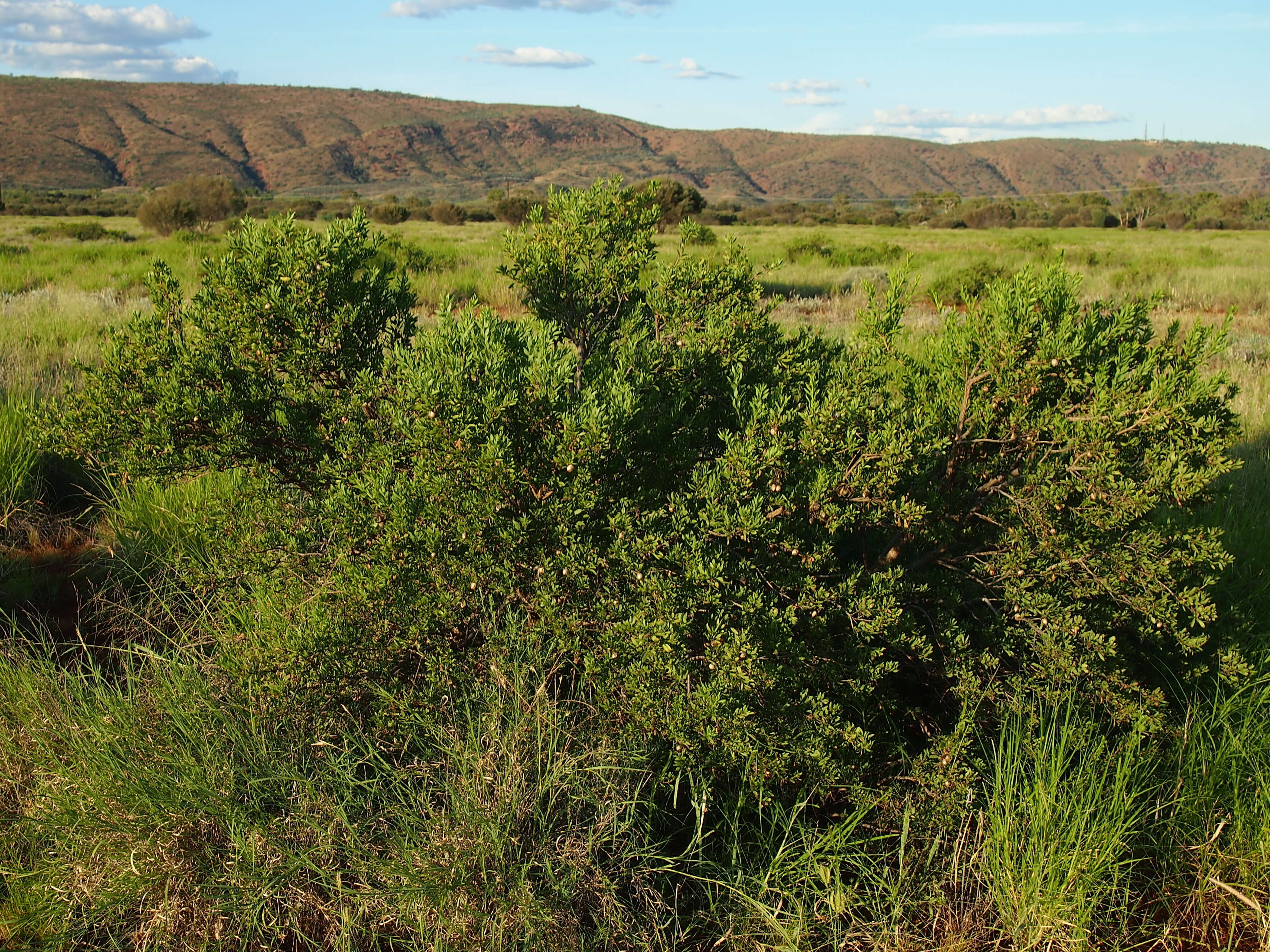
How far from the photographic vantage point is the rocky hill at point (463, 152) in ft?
300

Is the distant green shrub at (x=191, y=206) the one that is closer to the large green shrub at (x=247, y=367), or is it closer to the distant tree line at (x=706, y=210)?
the distant tree line at (x=706, y=210)

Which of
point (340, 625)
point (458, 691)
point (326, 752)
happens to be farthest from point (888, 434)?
point (326, 752)

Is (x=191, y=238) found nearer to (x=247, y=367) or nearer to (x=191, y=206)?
(x=191, y=206)

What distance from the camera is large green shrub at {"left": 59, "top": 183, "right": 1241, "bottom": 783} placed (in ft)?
7.27

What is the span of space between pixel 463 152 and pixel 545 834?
122 m

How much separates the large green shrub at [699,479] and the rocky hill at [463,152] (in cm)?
8763

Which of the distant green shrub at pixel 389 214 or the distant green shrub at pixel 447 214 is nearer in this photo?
the distant green shrub at pixel 389 214

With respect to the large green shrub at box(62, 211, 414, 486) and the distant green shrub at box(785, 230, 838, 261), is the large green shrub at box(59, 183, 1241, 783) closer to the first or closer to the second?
the large green shrub at box(62, 211, 414, 486)

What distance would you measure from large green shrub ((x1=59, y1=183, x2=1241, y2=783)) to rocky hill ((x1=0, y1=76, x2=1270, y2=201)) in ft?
287

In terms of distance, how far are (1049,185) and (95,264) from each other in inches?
5166

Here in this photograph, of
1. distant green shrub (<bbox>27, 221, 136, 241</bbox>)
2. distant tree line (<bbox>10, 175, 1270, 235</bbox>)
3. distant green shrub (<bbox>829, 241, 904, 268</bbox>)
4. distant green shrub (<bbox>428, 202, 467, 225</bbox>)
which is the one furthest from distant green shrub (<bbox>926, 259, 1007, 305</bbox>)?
distant green shrub (<bbox>428, 202, 467, 225</bbox>)

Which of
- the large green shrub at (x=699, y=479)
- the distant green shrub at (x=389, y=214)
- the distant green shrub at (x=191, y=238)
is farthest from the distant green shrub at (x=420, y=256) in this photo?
the distant green shrub at (x=389, y=214)

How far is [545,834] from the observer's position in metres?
2.04

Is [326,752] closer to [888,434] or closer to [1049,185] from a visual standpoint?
[888,434]
